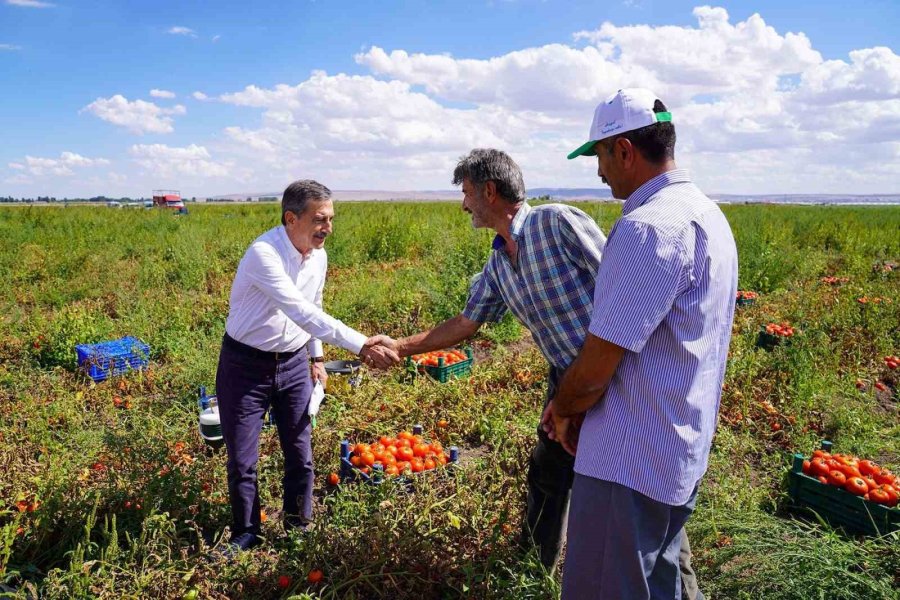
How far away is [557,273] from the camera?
2.53 meters

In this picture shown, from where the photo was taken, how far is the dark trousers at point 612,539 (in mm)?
1810

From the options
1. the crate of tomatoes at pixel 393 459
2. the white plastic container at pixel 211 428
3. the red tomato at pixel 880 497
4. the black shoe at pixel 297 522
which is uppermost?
the white plastic container at pixel 211 428

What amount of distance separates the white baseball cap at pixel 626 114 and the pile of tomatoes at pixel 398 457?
2380 mm

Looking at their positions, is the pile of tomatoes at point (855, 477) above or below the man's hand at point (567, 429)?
below

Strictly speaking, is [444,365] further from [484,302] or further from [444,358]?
[484,302]

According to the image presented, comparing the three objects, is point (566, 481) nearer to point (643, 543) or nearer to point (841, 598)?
point (643, 543)

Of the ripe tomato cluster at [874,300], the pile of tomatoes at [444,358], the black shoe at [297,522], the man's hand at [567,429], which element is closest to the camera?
the man's hand at [567,429]

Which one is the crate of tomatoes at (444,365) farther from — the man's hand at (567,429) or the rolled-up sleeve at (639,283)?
the rolled-up sleeve at (639,283)

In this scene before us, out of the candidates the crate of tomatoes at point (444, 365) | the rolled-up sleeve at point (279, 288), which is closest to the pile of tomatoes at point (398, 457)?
the rolled-up sleeve at point (279, 288)

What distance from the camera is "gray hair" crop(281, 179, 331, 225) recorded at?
10.1 feet

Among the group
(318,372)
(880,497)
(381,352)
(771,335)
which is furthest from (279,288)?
(771,335)

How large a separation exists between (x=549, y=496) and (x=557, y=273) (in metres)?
1.01

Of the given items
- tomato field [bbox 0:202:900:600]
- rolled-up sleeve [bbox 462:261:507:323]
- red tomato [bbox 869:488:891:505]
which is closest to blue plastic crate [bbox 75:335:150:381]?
tomato field [bbox 0:202:900:600]

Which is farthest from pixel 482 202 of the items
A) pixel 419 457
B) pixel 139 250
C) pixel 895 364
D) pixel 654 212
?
pixel 139 250
